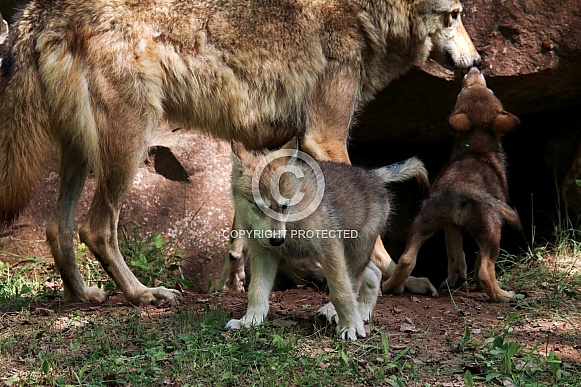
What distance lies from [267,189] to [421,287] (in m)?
1.98

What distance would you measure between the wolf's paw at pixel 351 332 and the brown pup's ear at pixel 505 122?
2.38 m

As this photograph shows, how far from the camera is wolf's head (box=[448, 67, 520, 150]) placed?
19.3 ft

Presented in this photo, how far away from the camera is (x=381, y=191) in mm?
4887

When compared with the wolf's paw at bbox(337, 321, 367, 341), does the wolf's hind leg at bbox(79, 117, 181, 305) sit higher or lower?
higher

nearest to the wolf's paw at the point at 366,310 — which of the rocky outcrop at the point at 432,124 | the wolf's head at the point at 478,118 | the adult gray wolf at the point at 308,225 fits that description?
the adult gray wolf at the point at 308,225

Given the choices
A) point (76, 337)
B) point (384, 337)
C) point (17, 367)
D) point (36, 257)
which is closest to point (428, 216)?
point (384, 337)

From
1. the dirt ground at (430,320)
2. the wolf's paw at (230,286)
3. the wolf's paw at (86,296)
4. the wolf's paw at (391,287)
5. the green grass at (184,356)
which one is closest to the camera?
the green grass at (184,356)

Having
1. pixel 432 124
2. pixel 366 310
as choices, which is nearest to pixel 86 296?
pixel 366 310

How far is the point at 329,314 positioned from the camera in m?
4.48

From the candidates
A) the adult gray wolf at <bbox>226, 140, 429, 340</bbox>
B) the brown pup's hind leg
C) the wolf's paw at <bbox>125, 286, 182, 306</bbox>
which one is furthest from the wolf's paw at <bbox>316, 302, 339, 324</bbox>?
the brown pup's hind leg

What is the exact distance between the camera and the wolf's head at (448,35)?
5727 millimetres

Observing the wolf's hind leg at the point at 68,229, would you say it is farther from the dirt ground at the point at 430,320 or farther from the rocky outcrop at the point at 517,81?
the rocky outcrop at the point at 517,81

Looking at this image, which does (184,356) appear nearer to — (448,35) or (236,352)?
(236,352)

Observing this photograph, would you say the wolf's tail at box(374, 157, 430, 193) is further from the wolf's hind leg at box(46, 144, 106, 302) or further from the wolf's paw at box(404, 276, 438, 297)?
the wolf's hind leg at box(46, 144, 106, 302)
